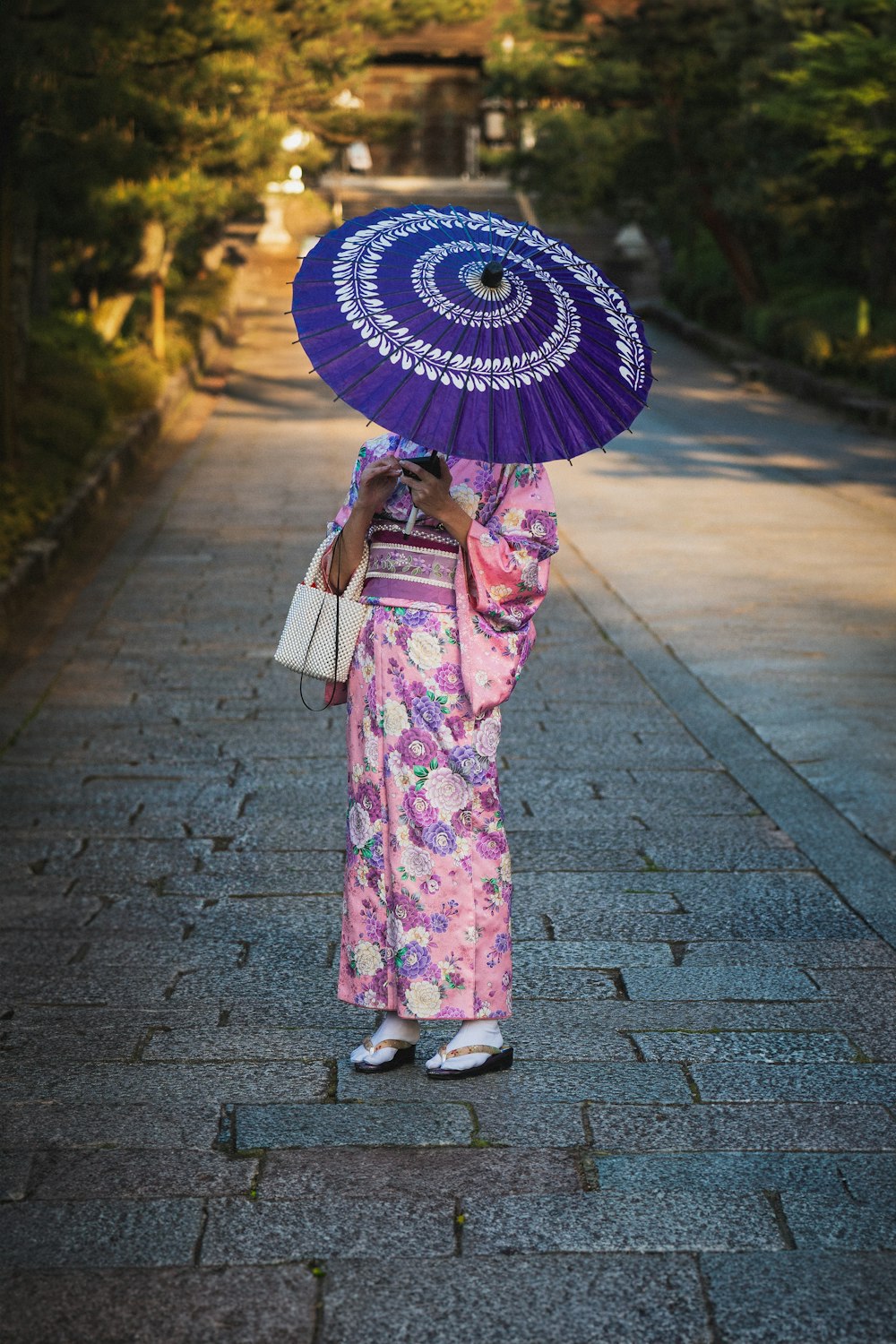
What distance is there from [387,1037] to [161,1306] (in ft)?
3.69

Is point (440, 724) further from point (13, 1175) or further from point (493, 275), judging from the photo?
point (13, 1175)

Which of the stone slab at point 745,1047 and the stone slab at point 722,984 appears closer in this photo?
the stone slab at point 745,1047

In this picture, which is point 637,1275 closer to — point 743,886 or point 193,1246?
point 193,1246

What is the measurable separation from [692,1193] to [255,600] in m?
6.71

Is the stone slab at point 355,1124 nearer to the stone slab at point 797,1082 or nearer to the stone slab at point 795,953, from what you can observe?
the stone slab at point 797,1082

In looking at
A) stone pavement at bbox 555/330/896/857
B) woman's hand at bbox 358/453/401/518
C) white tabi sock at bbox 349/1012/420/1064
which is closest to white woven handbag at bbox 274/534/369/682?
woman's hand at bbox 358/453/401/518

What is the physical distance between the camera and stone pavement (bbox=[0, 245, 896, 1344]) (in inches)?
115

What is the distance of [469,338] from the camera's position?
3.51 m

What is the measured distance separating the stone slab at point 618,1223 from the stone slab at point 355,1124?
333 mm

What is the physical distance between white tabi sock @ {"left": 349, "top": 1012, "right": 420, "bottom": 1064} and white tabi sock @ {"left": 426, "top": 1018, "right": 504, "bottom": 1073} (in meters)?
0.09

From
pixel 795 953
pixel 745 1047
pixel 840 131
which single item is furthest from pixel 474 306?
pixel 840 131

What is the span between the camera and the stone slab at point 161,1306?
2.77 m

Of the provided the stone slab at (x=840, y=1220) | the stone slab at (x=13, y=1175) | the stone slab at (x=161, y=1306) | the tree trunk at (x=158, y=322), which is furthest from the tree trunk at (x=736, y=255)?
the stone slab at (x=161, y=1306)

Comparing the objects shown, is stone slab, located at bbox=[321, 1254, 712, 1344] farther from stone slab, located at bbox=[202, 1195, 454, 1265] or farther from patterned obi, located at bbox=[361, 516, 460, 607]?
patterned obi, located at bbox=[361, 516, 460, 607]
